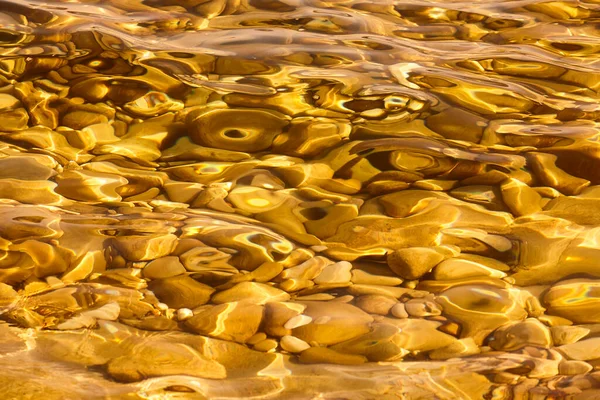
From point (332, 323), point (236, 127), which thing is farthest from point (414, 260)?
point (236, 127)

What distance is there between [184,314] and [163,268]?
0.63 feet

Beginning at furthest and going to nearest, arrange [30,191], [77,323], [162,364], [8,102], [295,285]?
[8,102] < [30,191] < [295,285] < [77,323] < [162,364]

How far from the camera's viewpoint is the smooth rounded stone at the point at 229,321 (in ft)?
4.97

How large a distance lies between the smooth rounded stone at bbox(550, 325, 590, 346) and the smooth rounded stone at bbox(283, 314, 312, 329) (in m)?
0.49

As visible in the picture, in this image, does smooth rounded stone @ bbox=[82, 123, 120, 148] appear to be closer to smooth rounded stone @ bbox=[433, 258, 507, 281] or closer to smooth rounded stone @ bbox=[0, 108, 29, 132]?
smooth rounded stone @ bbox=[0, 108, 29, 132]

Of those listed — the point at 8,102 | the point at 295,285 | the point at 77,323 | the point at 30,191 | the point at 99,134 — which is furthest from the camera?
the point at 8,102

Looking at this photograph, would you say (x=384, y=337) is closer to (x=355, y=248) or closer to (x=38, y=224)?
(x=355, y=248)

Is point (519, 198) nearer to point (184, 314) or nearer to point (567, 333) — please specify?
point (567, 333)

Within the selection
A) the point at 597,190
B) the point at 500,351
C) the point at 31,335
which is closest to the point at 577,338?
the point at 500,351

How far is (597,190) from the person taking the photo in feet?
6.94

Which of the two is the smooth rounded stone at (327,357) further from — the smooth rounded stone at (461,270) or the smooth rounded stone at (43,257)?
the smooth rounded stone at (43,257)

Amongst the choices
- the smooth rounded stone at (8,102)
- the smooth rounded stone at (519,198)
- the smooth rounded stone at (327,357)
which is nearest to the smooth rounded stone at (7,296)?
the smooth rounded stone at (327,357)

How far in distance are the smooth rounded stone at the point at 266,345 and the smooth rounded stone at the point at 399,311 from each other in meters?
0.27

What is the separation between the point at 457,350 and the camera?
148cm
